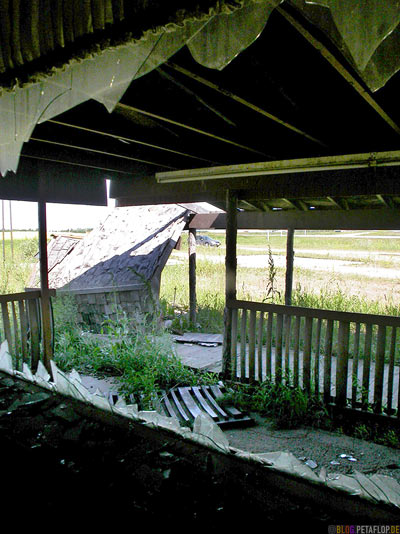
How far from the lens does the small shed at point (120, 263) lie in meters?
6.61

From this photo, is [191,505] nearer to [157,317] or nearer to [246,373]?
[246,373]

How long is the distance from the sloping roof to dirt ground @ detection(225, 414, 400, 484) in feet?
11.2

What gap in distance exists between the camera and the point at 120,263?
710cm

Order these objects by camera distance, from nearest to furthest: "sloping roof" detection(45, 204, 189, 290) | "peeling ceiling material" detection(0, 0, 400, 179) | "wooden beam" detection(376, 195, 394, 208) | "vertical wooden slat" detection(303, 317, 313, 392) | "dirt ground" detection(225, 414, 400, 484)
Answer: "peeling ceiling material" detection(0, 0, 400, 179) → "dirt ground" detection(225, 414, 400, 484) → "vertical wooden slat" detection(303, 317, 313, 392) → "wooden beam" detection(376, 195, 394, 208) → "sloping roof" detection(45, 204, 189, 290)

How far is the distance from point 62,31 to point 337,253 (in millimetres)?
13414

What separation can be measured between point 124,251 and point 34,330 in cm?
303

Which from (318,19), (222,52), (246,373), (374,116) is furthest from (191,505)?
(246,373)

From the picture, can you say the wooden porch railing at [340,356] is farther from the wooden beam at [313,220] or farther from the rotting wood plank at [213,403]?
the wooden beam at [313,220]

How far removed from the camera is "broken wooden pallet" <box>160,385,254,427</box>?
3.45 m

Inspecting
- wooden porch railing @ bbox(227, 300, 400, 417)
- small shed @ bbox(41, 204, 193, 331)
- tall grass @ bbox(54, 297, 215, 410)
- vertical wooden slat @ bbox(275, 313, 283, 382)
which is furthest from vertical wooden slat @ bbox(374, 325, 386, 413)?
small shed @ bbox(41, 204, 193, 331)

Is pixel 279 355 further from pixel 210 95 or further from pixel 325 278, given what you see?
pixel 325 278

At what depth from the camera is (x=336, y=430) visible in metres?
3.38

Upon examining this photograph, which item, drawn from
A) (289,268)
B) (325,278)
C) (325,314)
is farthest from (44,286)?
(325,278)

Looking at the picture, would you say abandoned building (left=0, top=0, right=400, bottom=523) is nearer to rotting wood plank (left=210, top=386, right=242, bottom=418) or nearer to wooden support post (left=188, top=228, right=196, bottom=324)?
rotting wood plank (left=210, top=386, right=242, bottom=418)
